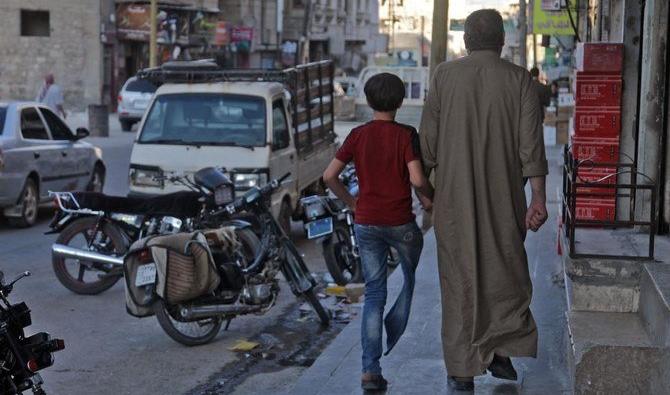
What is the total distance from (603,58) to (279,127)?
5.78m

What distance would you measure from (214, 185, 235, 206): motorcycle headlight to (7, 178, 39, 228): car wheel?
5.76 meters

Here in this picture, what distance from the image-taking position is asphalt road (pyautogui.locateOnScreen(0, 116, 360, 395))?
7.73 meters

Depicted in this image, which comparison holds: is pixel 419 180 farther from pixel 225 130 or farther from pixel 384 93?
pixel 225 130

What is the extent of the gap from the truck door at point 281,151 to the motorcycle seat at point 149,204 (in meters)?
2.95

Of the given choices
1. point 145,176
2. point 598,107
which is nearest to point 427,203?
point 598,107

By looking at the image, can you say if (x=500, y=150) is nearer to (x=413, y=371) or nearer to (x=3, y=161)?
(x=413, y=371)

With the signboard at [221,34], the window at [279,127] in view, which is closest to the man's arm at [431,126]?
the window at [279,127]

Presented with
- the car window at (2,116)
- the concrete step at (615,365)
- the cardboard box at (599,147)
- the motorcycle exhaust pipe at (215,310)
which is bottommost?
the motorcycle exhaust pipe at (215,310)

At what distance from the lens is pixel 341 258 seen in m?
11.2

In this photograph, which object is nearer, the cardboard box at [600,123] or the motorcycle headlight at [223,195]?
the cardboard box at [600,123]

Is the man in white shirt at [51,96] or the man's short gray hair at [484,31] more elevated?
the man's short gray hair at [484,31]

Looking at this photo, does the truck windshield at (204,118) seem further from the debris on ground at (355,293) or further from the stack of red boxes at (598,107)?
the stack of red boxes at (598,107)

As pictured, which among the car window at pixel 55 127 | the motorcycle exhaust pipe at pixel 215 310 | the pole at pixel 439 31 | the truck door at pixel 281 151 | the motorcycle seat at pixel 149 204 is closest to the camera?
the motorcycle exhaust pipe at pixel 215 310

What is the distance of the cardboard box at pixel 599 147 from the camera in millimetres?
8508
